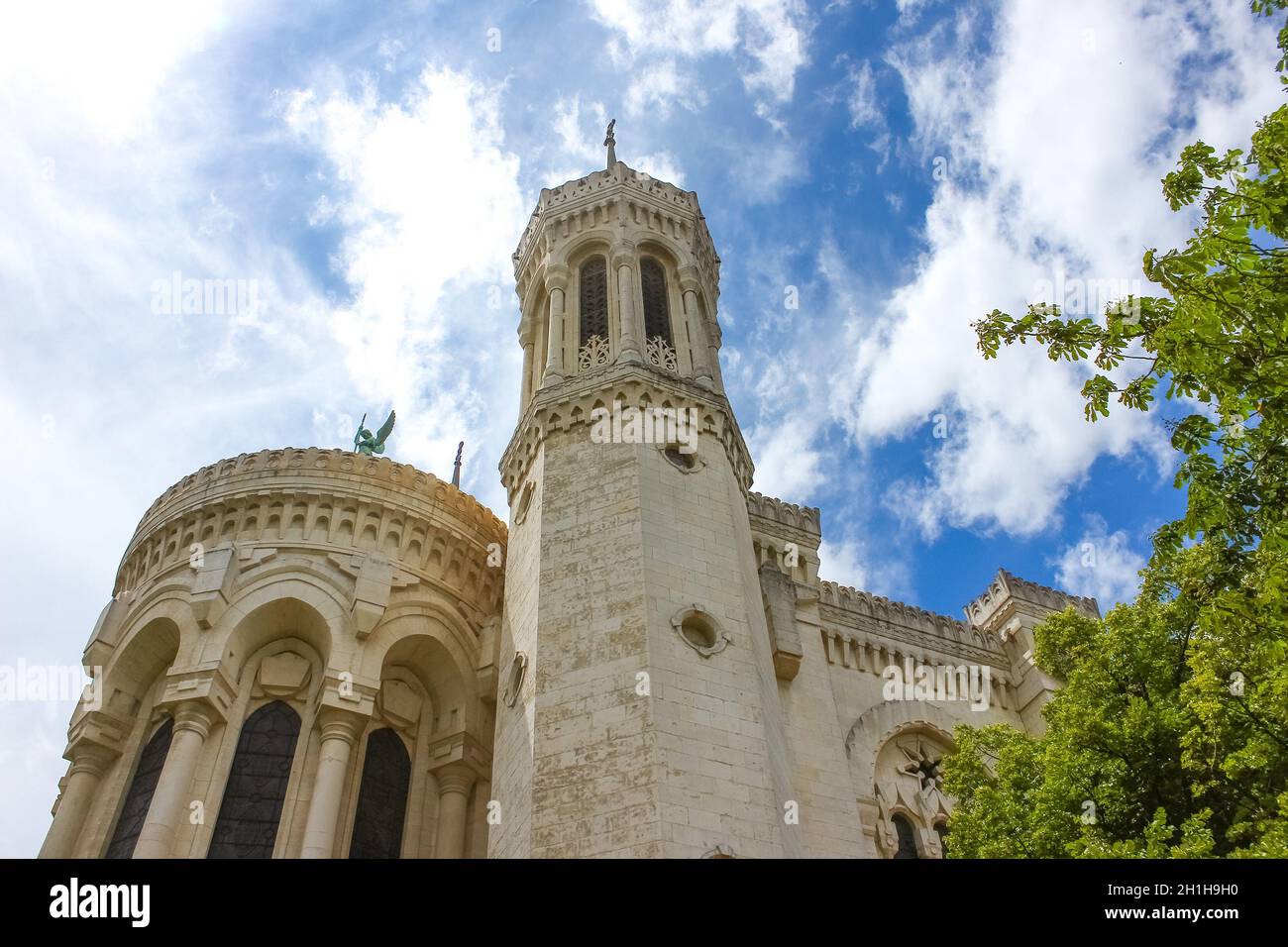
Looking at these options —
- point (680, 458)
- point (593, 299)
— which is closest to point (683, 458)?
point (680, 458)

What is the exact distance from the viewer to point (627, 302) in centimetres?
2497

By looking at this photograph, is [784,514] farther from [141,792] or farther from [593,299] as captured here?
[141,792]

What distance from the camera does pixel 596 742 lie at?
52.2 feet

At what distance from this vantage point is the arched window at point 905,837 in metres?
21.8

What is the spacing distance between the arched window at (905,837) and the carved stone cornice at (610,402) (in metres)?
7.97

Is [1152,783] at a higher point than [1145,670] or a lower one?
lower

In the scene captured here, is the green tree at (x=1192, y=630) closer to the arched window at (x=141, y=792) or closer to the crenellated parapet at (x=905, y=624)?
the crenellated parapet at (x=905, y=624)

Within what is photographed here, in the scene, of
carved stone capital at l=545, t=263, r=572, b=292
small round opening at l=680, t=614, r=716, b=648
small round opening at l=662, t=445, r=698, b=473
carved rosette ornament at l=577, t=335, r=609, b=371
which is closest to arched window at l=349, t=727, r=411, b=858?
small round opening at l=680, t=614, r=716, b=648

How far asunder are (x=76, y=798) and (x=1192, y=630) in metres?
19.9

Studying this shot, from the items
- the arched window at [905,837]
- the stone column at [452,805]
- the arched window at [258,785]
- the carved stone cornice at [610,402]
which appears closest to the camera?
the arched window at [258,785]

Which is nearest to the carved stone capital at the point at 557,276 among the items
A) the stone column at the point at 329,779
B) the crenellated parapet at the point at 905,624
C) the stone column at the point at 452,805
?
the crenellated parapet at the point at 905,624
